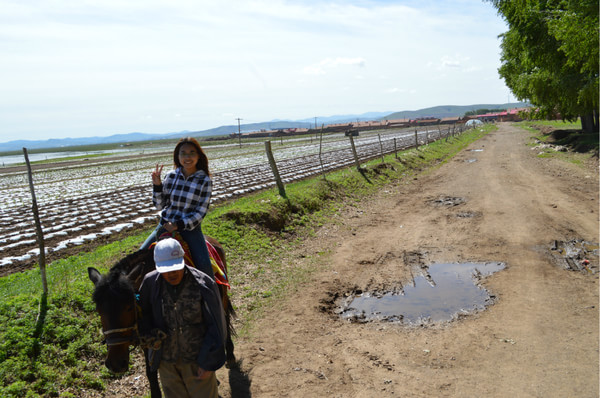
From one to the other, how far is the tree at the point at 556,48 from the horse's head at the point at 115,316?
13.1 meters

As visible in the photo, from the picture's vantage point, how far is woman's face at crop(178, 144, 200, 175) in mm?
4590

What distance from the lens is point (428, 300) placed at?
7227mm

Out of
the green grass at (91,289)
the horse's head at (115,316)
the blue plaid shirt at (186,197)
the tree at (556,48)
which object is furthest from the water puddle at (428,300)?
the tree at (556,48)

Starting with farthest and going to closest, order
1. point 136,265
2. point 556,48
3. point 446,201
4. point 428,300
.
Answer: point 556,48 → point 446,201 → point 428,300 → point 136,265

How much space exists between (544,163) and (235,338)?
2245cm

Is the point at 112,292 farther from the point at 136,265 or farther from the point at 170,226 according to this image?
the point at 170,226

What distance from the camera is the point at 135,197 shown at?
62.1 ft

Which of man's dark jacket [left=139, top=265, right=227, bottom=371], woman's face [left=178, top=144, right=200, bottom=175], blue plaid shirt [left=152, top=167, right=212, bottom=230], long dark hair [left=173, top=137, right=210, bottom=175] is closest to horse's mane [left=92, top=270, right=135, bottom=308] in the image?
man's dark jacket [left=139, top=265, right=227, bottom=371]

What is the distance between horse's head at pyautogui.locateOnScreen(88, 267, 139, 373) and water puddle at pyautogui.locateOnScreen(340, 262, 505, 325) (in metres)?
4.11

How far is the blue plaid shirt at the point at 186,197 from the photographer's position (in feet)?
14.9

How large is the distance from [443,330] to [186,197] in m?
4.08

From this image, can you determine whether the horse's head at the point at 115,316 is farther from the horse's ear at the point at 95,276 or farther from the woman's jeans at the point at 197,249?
the woman's jeans at the point at 197,249

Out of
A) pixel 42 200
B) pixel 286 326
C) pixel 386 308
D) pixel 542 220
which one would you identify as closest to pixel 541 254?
pixel 542 220

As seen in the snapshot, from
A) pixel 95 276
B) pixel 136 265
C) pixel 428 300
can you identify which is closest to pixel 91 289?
pixel 136 265
